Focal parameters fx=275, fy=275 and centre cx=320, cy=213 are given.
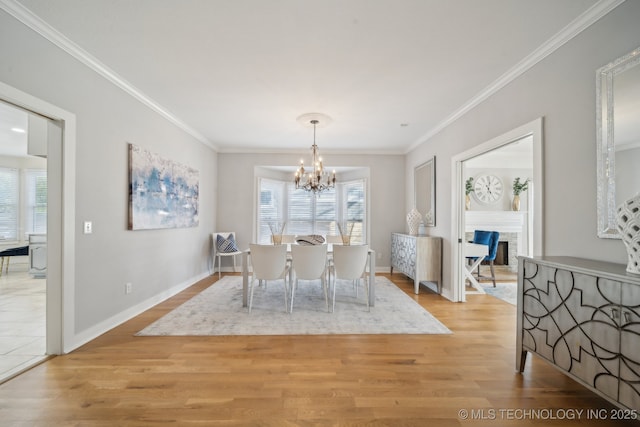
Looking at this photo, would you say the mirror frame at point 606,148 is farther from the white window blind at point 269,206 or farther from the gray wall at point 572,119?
the white window blind at point 269,206

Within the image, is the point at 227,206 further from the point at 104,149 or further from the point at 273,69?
the point at 273,69

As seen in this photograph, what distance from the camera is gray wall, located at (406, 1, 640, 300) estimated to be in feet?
5.74

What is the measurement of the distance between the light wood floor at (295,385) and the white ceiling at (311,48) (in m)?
2.54

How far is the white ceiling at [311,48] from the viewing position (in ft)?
6.09

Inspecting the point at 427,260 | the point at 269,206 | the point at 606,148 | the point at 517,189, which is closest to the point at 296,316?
the point at 427,260

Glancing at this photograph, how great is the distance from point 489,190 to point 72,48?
697 cm

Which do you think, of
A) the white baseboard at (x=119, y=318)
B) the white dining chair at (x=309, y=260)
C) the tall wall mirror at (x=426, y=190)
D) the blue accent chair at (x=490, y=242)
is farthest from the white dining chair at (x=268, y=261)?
the blue accent chair at (x=490, y=242)

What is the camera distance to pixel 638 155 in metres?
1.59

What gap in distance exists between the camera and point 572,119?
6.61ft

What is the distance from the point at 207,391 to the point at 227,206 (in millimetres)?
4341

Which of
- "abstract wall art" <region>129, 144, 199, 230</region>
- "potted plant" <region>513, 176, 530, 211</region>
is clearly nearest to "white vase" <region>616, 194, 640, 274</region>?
"abstract wall art" <region>129, 144, 199, 230</region>

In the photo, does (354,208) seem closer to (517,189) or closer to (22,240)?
(517,189)

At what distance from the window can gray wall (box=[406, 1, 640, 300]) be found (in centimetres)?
411

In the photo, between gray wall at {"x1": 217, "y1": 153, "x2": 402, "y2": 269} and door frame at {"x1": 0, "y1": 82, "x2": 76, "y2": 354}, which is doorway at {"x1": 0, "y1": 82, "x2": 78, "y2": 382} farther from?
gray wall at {"x1": 217, "y1": 153, "x2": 402, "y2": 269}
